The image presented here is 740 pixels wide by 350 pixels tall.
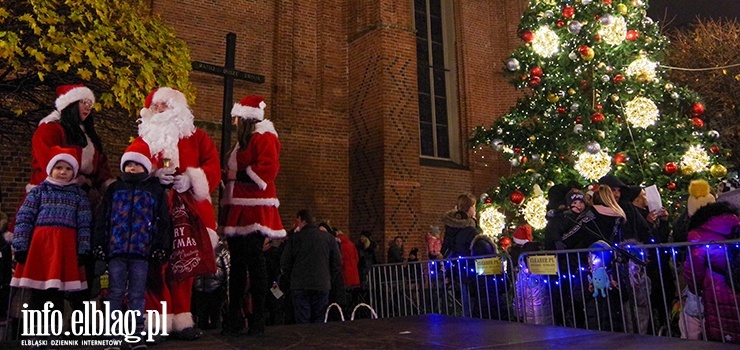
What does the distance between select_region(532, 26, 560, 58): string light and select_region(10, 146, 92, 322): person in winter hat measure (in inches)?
276

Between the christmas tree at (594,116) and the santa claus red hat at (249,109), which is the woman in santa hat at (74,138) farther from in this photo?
the christmas tree at (594,116)

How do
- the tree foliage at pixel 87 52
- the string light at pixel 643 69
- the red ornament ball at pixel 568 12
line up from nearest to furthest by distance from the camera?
1. the tree foliage at pixel 87 52
2. the string light at pixel 643 69
3. the red ornament ball at pixel 568 12

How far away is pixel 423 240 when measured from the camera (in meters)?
11.1

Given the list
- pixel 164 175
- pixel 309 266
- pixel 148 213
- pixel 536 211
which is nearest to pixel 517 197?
pixel 536 211

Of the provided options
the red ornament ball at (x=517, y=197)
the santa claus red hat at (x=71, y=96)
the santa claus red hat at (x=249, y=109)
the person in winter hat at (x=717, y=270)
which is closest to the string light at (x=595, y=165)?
the red ornament ball at (x=517, y=197)

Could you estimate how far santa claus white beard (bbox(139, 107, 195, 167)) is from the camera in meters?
3.37

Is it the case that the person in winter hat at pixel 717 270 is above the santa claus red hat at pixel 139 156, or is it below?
below

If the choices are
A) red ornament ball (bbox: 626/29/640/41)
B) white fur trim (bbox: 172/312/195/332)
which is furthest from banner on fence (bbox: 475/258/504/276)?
red ornament ball (bbox: 626/29/640/41)

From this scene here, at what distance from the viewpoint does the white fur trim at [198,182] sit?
137 inches

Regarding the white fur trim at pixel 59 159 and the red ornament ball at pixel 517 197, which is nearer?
the white fur trim at pixel 59 159

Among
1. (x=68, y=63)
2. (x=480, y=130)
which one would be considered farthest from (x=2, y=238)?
(x=480, y=130)

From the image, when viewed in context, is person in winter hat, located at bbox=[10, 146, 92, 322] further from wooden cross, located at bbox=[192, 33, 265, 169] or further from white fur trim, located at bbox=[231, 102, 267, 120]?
wooden cross, located at bbox=[192, 33, 265, 169]

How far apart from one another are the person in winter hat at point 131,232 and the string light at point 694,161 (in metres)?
7.08

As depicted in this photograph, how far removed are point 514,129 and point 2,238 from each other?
271 inches
